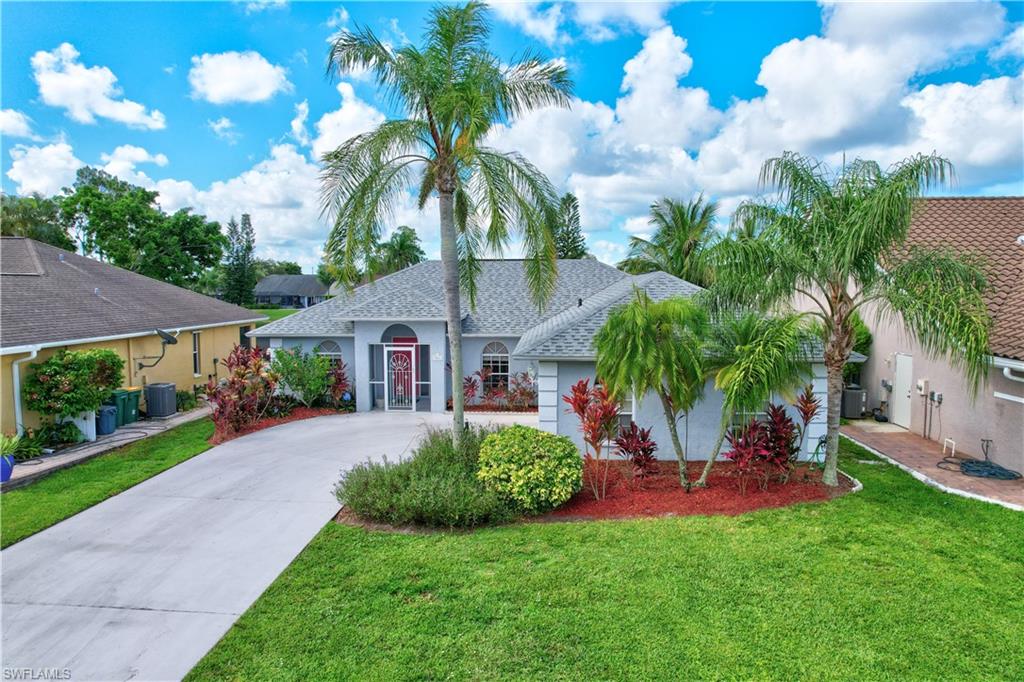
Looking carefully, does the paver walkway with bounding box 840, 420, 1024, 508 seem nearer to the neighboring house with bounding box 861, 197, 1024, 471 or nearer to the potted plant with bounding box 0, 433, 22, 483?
the neighboring house with bounding box 861, 197, 1024, 471

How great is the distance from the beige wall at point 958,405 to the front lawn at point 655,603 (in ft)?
10.6

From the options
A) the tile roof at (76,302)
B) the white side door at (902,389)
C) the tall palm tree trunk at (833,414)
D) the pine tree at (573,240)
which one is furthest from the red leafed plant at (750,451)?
the pine tree at (573,240)

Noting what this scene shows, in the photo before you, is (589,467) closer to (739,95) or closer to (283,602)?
(283,602)

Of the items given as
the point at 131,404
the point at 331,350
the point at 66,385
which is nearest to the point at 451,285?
the point at 66,385

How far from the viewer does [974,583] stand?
6.13 m

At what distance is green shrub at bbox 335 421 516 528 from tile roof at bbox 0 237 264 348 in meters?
9.19

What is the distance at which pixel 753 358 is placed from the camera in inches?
324

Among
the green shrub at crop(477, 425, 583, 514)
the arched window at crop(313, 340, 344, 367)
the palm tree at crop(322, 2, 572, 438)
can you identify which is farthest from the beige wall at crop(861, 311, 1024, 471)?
the arched window at crop(313, 340, 344, 367)

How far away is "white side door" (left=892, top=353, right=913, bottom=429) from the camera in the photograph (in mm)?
14211

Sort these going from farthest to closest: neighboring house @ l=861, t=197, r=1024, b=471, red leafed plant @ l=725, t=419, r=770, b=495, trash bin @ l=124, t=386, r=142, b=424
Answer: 1. trash bin @ l=124, t=386, r=142, b=424
2. neighboring house @ l=861, t=197, r=1024, b=471
3. red leafed plant @ l=725, t=419, r=770, b=495

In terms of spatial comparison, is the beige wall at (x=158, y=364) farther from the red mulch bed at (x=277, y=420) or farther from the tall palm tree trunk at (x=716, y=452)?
the tall palm tree trunk at (x=716, y=452)

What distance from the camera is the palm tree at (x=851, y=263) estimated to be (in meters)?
7.83

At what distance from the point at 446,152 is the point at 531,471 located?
6186mm

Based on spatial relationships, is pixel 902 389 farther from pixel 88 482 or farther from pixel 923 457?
pixel 88 482
